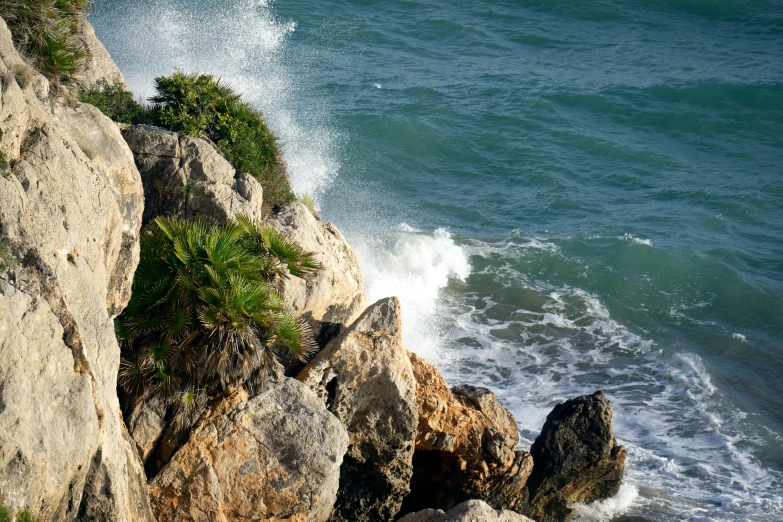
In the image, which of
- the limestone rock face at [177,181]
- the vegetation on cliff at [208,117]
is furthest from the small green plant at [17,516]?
the vegetation on cliff at [208,117]

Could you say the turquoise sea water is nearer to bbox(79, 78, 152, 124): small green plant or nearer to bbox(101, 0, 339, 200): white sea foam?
bbox(101, 0, 339, 200): white sea foam

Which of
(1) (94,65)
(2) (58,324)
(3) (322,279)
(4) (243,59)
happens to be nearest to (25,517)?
(2) (58,324)

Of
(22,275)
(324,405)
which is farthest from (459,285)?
(22,275)

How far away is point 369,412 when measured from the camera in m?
13.1

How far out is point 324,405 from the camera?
41.1ft

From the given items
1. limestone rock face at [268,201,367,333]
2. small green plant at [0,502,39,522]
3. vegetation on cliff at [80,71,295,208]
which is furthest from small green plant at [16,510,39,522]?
vegetation on cliff at [80,71,295,208]

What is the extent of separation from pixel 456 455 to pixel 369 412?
2.04m

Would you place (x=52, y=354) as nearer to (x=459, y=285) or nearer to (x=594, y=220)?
(x=459, y=285)

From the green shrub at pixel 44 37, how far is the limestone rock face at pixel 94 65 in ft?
4.43

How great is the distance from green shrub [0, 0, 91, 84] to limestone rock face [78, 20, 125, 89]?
135cm

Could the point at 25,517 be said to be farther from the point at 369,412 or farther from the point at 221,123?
the point at 221,123

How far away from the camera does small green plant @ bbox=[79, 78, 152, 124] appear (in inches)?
579

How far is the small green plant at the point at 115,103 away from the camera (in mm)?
14695

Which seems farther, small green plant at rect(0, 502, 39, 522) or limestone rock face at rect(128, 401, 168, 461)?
limestone rock face at rect(128, 401, 168, 461)
